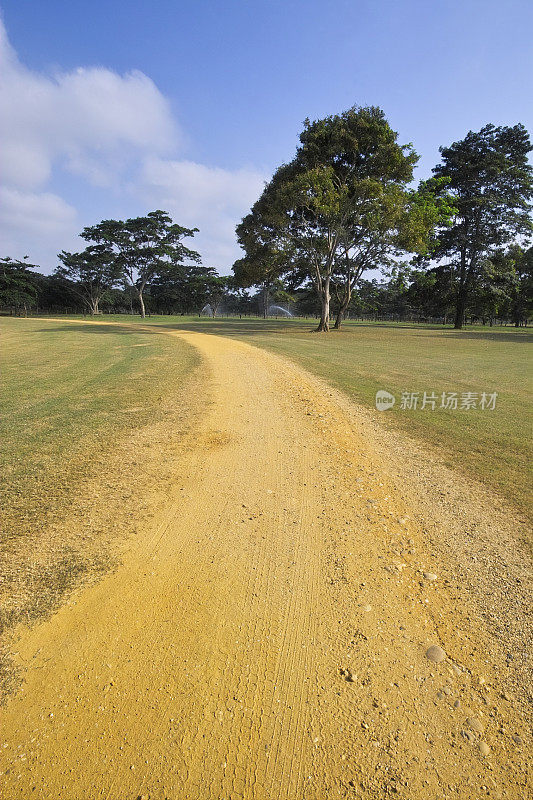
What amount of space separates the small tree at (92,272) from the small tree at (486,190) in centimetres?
3517

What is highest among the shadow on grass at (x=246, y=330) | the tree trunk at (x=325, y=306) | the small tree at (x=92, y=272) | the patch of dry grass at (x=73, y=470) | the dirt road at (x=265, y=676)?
the small tree at (x=92, y=272)

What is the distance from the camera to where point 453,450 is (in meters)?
5.42

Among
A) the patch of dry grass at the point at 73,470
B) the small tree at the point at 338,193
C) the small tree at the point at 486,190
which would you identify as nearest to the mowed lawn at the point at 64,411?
the patch of dry grass at the point at 73,470

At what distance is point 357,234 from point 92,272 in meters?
35.8

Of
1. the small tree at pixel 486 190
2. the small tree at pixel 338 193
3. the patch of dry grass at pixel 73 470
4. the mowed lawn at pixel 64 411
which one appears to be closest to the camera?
the patch of dry grass at pixel 73 470

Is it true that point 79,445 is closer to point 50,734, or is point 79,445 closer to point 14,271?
point 50,734

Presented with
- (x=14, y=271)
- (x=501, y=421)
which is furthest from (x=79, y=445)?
(x=14, y=271)

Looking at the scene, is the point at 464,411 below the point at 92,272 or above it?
below

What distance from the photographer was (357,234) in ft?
78.9

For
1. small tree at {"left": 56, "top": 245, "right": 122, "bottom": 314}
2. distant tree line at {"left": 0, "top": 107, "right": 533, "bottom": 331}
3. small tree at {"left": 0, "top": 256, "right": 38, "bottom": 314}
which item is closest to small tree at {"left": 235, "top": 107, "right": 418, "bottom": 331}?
distant tree line at {"left": 0, "top": 107, "right": 533, "bottom": 331}

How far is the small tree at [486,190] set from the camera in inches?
1253

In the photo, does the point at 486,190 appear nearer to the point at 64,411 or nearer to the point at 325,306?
the point at 325,306
